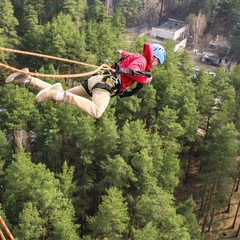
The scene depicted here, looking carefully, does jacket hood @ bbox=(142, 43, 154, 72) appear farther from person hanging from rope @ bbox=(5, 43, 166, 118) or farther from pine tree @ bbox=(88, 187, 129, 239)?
pine tree @ bbox=(88, 187, 129, 239)

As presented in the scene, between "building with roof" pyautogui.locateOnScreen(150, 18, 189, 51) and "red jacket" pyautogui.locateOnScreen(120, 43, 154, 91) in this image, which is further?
"building with roof" pyautogui.locateOnScreen(150, 18, 189, 51)

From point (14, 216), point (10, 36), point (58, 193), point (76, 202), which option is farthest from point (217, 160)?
point (10, 36)

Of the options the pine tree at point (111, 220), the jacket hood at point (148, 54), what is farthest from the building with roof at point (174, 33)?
the jacket hood at point (148, 54)

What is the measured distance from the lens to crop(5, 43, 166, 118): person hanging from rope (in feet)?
22.7

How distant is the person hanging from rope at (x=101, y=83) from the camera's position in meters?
6.93

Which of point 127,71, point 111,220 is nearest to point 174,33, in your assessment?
point 111,220

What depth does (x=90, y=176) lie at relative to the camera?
74.6 ft

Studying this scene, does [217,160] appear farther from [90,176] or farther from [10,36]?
[10,36]

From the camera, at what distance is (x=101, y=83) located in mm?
7570

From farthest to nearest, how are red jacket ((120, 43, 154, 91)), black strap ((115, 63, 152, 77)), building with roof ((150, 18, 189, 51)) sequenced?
building with roof ((150, 18, 189, 51)) < red jacket ((120, 43, 154, 91)) < black strap ((115, 63, 152, 77))

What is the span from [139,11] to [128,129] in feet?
152

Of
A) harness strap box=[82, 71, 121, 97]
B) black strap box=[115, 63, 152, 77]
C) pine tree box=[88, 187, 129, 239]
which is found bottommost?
pine tree box=[88, 187, 129, 239]

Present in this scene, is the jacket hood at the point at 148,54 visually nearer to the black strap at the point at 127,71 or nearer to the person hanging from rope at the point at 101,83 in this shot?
the person hanging from rope at the point at 101,83

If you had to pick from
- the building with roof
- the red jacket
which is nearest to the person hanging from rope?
the red jacket
